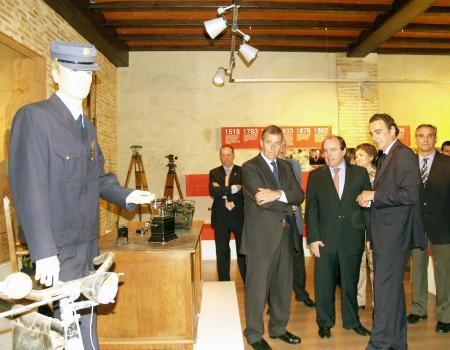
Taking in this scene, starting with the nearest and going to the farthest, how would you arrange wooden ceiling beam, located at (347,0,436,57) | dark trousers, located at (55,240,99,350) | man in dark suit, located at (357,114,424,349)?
dark trousers, located at (55,240,99,350)
man in dark suit, located at (357,114,424,349)
wooden ceiling beam, located at (347,0,436,57)

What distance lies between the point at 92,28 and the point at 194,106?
2.79 meters

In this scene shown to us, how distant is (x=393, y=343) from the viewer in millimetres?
2891

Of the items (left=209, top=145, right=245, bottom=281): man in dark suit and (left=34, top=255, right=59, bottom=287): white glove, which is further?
(left=209, top=145, right=245, bottom=281): man in dark suit

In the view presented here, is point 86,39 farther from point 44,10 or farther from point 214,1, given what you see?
point 214,1

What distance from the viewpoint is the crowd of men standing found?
288cm

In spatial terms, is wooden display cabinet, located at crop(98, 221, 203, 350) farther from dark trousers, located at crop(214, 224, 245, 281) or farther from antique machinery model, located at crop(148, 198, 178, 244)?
dark trousers, located at crop(214, 224, 245, 281)

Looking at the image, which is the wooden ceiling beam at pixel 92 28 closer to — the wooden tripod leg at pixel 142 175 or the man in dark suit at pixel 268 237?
the wooden tripod leg at pixel 142 175

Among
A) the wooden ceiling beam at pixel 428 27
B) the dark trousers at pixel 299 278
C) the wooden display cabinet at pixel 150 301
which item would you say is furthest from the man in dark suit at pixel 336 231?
the wooden ceiling beam at pixel 428 27

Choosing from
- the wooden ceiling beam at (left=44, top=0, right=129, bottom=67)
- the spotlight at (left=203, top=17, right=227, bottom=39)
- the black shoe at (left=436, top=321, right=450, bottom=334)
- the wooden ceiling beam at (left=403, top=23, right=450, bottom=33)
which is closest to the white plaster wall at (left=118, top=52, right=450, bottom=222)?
the wooden ceiling beam at (left=44, top=0, right=129, bottom=67)

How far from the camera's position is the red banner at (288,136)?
8422mm

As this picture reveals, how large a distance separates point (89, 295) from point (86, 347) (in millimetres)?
681

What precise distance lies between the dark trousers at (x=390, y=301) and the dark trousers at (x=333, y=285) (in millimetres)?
495

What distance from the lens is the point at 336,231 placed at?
341cm

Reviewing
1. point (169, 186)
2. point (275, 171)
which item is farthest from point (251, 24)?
point (275, 171)
